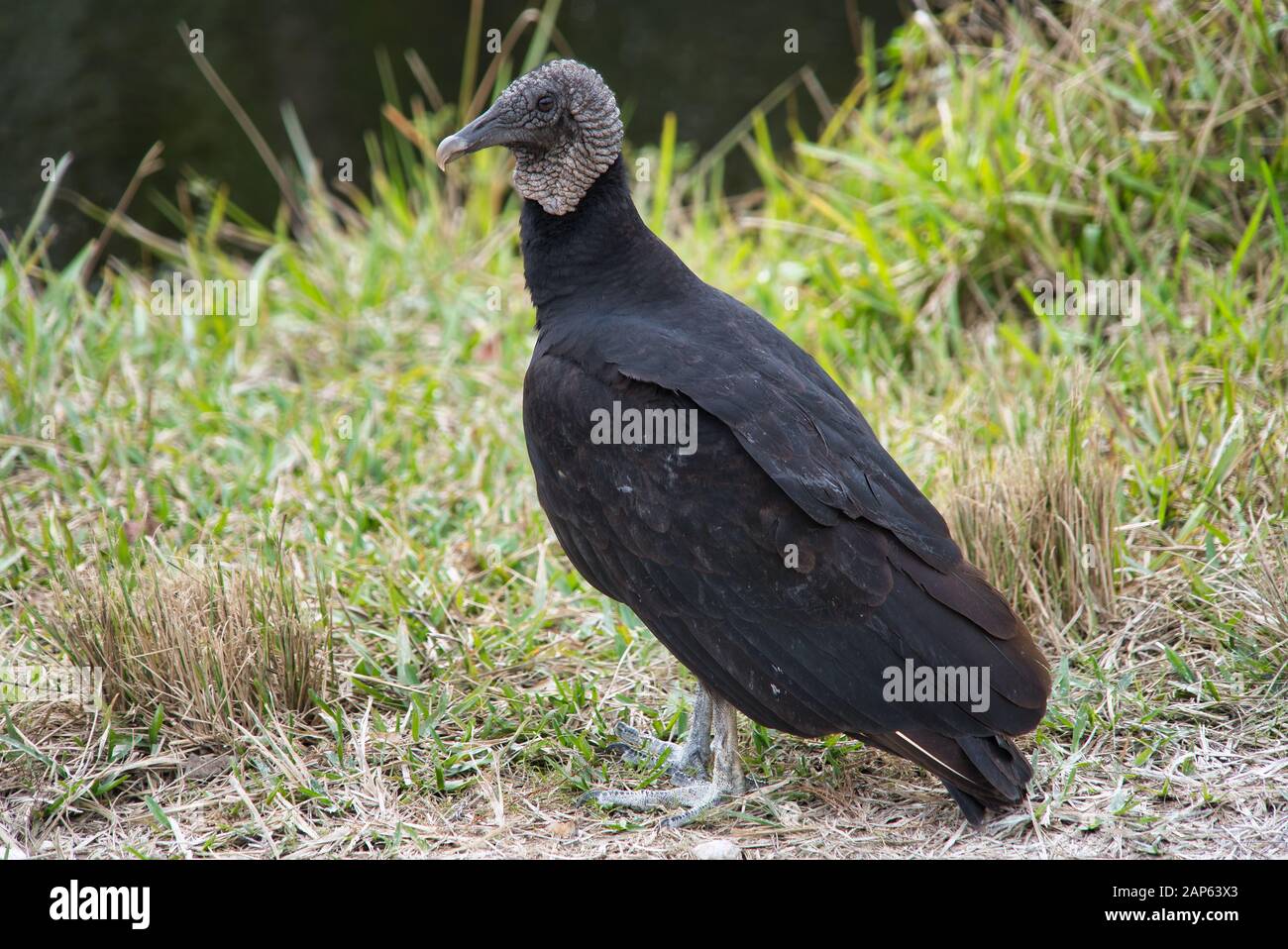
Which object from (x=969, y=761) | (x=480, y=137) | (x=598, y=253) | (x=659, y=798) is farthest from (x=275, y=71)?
(x=969, y=761)

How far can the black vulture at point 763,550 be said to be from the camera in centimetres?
269

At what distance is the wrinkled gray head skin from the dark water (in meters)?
3.75

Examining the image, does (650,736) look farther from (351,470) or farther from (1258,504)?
(1258,504)

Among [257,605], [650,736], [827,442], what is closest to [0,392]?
[257,605]

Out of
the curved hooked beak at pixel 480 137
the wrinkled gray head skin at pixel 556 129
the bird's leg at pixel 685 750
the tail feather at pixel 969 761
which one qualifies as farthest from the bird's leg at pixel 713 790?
the curved hooked beak at pixel 480 137

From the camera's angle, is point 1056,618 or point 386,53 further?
point 386,53

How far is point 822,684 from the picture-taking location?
8.82 feet

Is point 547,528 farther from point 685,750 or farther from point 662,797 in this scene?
point 662,797

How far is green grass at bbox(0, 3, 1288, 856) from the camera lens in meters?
2.96

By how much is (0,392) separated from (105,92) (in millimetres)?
3709

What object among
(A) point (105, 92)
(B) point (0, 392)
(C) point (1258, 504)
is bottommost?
(C) point (1258, 504)

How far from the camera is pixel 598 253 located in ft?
10.4

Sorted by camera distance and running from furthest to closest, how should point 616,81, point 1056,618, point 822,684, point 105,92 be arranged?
1. point 616,81
2. point 105,92
3. point 1056,618
4. point 822,684

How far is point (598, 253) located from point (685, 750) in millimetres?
1278
